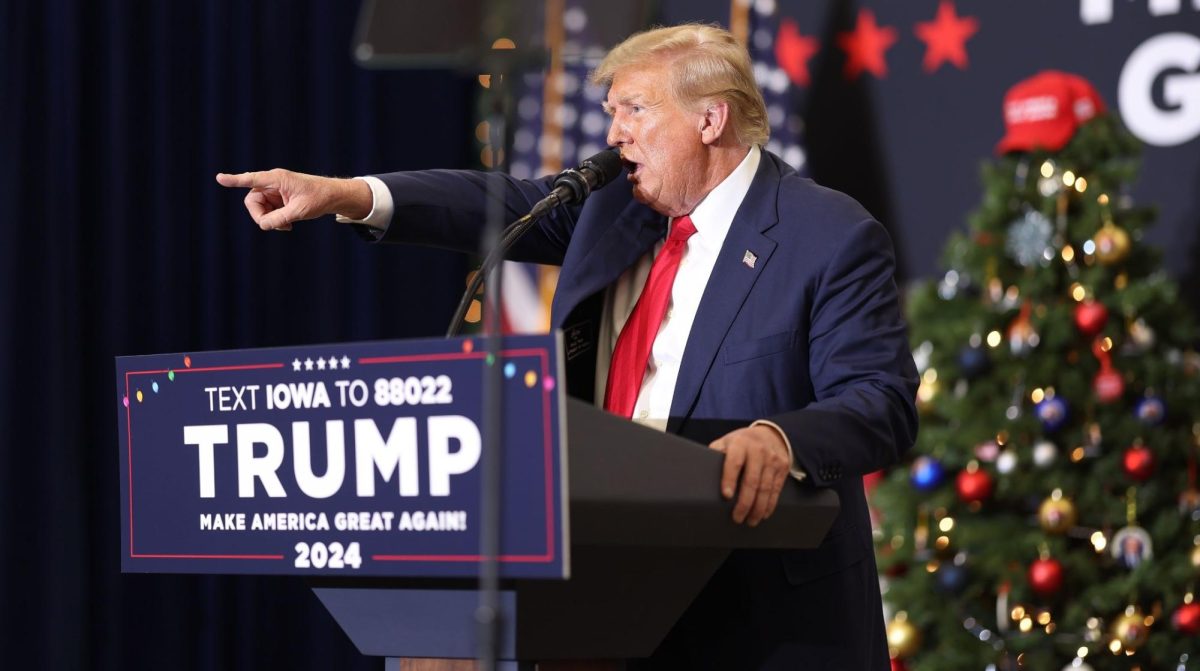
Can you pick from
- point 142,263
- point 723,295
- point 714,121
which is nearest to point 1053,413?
point 714,121

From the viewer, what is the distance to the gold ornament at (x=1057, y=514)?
3.66 metres

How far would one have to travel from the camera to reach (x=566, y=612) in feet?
4.85

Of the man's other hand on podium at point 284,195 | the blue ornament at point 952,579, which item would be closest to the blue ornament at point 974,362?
the blue ornament at point 952,579

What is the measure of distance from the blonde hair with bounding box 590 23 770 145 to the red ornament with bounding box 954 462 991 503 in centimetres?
190

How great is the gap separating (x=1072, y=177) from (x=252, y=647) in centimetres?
262

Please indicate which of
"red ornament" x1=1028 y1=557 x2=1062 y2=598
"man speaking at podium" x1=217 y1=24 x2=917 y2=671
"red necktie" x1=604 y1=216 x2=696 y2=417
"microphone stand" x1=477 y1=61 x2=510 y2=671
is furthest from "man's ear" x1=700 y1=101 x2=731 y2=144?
"red ornament" x1=1028 y1=557 x2=1062 y2=598

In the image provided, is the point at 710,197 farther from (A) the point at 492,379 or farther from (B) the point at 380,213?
(A) the point at 492,379

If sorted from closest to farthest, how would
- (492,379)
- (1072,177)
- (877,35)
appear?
(492,379)
(1072,177)
(877,35)

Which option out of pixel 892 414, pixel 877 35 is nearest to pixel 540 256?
pixel 892 414

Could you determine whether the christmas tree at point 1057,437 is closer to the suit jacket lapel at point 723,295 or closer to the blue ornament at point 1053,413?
the blue ornament at point 1053,413

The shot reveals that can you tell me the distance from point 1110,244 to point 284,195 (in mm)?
2532

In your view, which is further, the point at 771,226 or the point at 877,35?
the point at 877,35

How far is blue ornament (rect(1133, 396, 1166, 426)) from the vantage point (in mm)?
3637

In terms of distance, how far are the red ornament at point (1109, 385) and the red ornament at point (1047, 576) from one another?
0.44m
